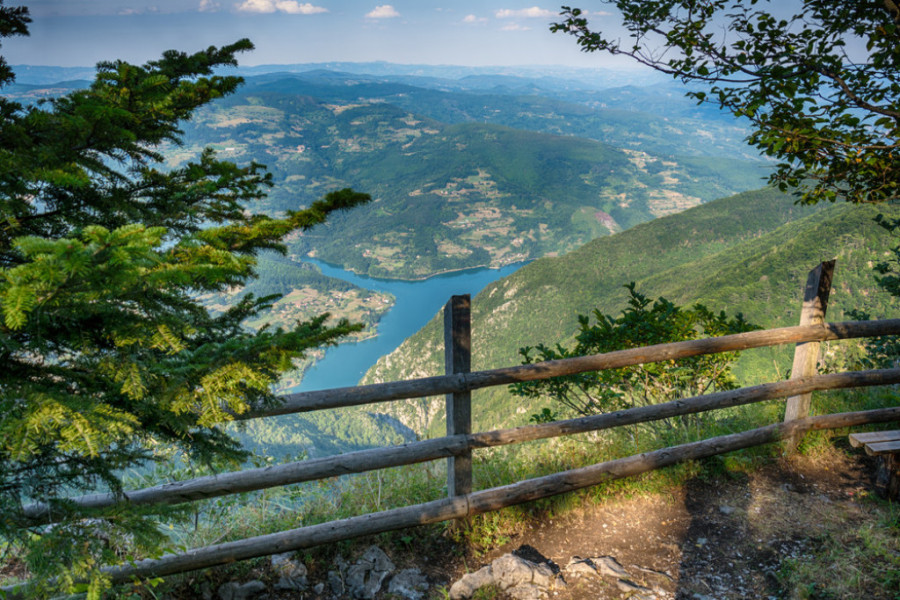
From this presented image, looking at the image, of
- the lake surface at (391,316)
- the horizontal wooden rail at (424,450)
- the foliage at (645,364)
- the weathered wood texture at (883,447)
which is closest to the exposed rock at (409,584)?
the horizontal wooden rail at (424,450)

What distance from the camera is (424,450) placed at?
3.44m

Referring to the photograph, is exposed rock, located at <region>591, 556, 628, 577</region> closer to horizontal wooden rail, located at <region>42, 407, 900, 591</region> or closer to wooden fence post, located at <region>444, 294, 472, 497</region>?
horizontal wooden rail, located at <region>42, 407, 900, 591</region>

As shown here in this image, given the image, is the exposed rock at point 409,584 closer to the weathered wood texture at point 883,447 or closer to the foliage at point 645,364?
the foliage at point 645,364

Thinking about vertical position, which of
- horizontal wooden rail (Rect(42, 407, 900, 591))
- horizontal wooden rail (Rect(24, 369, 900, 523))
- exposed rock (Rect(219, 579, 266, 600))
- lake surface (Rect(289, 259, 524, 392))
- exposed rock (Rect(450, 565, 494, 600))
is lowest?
lake surface (Rect(289, 259, 524, 392))

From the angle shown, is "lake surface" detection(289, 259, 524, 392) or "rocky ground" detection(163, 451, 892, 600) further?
"lake surface" detection(289, 259, 524, 392)

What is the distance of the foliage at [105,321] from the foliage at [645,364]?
3.46m

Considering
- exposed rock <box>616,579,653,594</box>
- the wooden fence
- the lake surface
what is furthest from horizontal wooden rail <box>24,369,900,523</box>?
the lake surface

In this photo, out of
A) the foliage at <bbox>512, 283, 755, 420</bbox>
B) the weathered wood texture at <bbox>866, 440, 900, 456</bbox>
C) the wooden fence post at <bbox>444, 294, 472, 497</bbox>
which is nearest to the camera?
the wooden fence post at <bbox>444, 294, 472, 497</bbox>

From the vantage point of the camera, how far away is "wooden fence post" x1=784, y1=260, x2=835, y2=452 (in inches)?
161

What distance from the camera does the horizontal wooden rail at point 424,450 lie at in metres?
2.93

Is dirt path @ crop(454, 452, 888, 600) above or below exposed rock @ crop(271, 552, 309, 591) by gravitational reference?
below

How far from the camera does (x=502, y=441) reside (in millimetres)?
3602

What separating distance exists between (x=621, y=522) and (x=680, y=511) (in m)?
0.53

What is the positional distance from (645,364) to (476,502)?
8.01 feet
